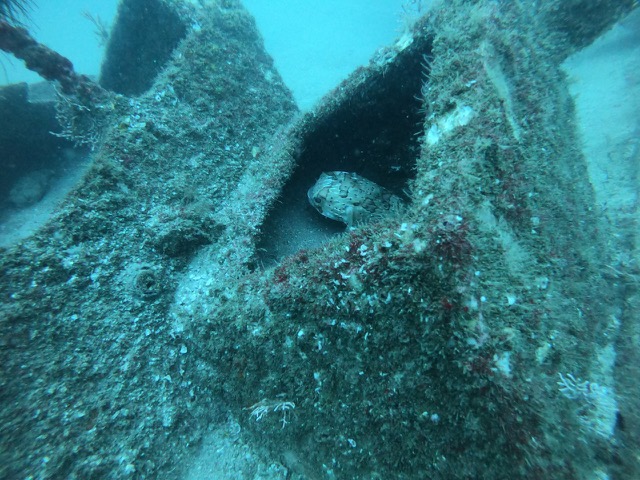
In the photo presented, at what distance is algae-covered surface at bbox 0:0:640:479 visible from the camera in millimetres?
1780

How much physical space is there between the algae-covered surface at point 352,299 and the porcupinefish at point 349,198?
0.53 meters

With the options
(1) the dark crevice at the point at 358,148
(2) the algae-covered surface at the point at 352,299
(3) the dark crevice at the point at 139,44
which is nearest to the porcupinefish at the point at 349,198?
(1) the dark crevice at the point at 358,148

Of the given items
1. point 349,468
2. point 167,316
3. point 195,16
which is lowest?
point 167,316

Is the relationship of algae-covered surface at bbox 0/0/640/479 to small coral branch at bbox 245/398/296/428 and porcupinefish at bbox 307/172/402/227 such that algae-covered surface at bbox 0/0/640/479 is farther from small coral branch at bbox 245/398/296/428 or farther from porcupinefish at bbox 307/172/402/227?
porcupinefish at bbox 307/172/402/227

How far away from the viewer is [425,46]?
11.6 feet

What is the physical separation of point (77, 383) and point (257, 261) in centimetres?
207

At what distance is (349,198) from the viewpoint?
437 centimetres

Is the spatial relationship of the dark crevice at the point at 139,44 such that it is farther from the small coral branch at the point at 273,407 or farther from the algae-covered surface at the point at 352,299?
the small coral branch at the point at 273,407

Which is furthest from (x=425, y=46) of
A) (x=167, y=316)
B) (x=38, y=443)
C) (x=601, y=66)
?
(x=601, y=66)

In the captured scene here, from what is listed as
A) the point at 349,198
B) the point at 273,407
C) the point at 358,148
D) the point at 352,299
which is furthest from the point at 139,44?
the point at 273,407

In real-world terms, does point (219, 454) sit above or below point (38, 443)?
above

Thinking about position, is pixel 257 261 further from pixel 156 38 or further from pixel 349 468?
pixel 156 38

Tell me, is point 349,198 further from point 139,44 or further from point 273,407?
point 139,44

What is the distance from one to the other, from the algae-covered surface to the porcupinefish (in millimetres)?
528
